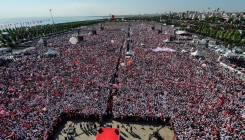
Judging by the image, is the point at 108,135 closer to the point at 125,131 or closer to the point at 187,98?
the point at 125,131

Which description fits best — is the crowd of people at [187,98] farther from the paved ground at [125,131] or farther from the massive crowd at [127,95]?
the paved ground at [125,131]

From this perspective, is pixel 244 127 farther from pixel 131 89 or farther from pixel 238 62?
pixel 238 62

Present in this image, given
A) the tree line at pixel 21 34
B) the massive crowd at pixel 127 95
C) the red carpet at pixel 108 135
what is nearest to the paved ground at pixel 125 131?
the massive crowd at pixel 127 95

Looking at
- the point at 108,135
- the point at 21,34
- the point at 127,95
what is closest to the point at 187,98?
the point at 127,95

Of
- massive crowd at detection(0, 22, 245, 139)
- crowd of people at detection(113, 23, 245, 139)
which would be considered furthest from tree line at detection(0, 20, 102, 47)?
crowd of people at detection(113, 23, 245, 139)

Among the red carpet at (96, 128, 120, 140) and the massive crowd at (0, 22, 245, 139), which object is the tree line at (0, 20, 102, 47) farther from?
the red carpet at (96, 128, 120, 140)
